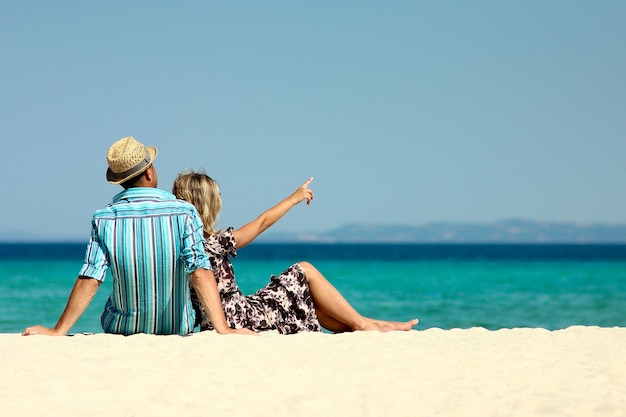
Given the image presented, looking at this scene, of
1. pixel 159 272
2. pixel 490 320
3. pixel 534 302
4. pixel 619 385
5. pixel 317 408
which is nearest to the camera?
pixel 317 408

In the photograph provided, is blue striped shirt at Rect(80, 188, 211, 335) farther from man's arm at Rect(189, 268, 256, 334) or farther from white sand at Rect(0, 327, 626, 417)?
white sand at Rect(0, 327, 626, 417)

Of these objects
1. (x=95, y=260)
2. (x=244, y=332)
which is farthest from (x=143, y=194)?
(x=244, y=332)

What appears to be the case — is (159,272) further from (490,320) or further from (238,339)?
(490,320)

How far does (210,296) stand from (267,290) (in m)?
0.86

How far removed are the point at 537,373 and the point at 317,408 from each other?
Answer: 1485 mm

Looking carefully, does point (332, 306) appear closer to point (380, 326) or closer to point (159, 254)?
point (380, 326)

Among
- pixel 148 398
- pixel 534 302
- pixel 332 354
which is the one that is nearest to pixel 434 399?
pixel 332 354

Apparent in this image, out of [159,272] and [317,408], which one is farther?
[159,272]

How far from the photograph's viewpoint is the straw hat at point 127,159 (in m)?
5.30

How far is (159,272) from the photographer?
17.5 ft

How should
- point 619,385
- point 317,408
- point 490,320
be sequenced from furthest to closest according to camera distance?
point 490,320 → point 619,385 → point 317,408

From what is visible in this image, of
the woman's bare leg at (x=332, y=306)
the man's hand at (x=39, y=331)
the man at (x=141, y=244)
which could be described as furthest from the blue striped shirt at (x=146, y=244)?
the woman's bare leg at (x=332, y=306)

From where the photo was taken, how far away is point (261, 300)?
6105 mm

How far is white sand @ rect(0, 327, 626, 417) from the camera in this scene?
407 centimetres
